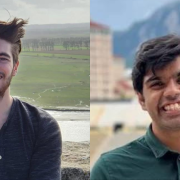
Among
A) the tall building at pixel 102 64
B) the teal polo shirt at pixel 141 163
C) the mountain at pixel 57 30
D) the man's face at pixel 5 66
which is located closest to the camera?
the teal polo shirt at pixel 141 163

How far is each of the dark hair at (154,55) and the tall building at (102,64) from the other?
62.9 inches

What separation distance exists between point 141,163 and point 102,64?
2.80 metres

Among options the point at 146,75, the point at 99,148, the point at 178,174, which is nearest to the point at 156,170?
the point at 178,174

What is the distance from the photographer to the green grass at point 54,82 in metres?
1.96

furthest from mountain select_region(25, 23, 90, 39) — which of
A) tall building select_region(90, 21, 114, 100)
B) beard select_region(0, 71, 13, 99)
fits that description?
tall building select_region(90, 21, 114, 100)

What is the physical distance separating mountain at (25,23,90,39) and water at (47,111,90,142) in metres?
0.39

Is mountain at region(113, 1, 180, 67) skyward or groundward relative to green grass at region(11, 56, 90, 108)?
skyward

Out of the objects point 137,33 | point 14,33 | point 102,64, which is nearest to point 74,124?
point 14,33

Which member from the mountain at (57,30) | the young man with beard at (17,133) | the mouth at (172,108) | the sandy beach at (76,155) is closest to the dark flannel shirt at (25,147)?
the young man with beard at (17,133)

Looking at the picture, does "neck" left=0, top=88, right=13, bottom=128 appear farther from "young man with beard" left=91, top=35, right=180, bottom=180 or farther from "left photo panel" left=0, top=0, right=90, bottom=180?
"young man with beard" left=91, top=35, right=180, bottom=180

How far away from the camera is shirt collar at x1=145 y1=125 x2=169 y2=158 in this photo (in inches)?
56.8

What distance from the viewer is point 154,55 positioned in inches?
56.9

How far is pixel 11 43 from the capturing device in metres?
1.85

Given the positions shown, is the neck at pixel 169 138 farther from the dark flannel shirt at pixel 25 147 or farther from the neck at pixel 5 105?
the neck at pixel 5 105
